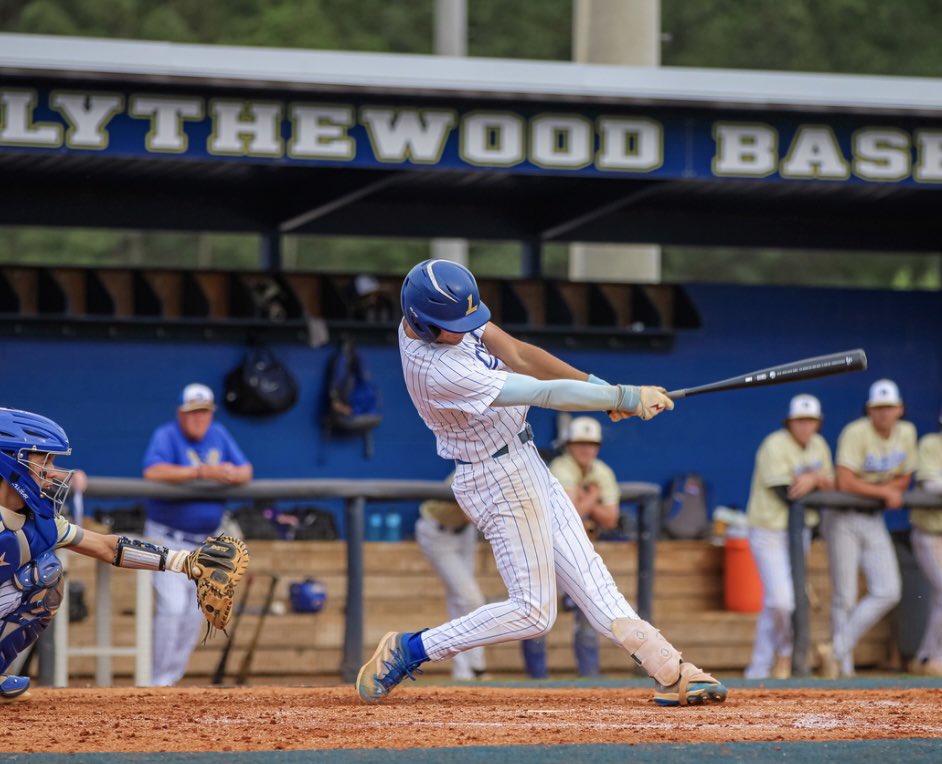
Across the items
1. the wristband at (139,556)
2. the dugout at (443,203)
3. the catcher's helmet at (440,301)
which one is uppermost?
the dugout at (443,203)

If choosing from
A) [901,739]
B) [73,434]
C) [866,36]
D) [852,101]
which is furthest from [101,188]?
[866,36]

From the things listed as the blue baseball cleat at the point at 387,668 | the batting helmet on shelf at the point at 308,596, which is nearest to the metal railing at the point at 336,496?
the batting helmet on shelf at the point at 308,596

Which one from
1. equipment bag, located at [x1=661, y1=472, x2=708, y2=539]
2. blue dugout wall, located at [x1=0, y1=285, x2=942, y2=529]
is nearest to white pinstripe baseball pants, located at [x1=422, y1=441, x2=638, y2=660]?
blue dugout wall, located at [x1=0, y1=285, x2=942, y2=529]

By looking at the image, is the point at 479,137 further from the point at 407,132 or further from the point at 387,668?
the point at 387,668

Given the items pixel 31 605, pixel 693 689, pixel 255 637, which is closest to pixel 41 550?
pixel 31 605

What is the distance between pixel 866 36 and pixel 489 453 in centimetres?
2489

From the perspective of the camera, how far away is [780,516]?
835cm

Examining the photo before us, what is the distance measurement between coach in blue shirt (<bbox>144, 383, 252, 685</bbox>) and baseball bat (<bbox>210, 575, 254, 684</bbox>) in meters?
0.16

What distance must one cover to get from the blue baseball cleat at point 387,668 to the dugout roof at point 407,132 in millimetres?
3679

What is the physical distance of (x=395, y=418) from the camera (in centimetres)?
1024

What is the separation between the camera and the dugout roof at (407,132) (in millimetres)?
7742

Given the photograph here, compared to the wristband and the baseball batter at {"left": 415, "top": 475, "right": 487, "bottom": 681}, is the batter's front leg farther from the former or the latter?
the baseball batter at {"left": 415, "top": 475, "right": 487, "bottom": 681}

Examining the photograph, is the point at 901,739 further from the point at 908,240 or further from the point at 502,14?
the point at 502,14

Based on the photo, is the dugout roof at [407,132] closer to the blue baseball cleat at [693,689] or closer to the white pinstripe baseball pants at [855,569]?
the white pinstripe baseball pants at [855,569]
